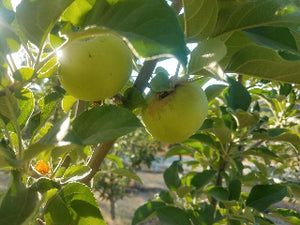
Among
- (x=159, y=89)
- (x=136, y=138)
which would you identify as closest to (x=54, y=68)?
(x=159, y=89)

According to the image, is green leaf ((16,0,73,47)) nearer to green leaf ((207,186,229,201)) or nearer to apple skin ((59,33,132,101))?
apple skin ((59,33,132,101))

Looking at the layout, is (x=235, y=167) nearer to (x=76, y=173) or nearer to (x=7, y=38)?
(x=76, y=173)

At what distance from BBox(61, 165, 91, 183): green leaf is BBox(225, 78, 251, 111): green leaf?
621mm

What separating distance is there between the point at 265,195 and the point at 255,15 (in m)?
0.85

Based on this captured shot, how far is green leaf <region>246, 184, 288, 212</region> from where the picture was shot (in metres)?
1.17

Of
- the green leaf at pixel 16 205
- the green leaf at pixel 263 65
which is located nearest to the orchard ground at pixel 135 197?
the green leaf at pixel 263 65

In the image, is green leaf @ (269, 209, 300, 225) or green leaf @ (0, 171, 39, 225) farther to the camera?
green leaf @ (269, 209, 300, 225)

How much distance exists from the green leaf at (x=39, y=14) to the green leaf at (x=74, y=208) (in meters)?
0.29

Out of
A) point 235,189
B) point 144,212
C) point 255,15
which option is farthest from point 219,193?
point 255,15

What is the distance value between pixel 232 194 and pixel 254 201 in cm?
9

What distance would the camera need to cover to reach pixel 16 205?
0.48m

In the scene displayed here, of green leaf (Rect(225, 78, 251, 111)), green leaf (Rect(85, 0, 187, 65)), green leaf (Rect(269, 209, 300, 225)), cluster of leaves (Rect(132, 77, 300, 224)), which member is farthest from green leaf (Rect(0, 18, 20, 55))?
green leaf (Rect(269, 209, 300, 225))

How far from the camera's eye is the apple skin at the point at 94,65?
1.76ft

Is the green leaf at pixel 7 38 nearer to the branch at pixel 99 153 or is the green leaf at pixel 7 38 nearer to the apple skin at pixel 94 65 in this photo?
the apple skin at pixel 94 65
